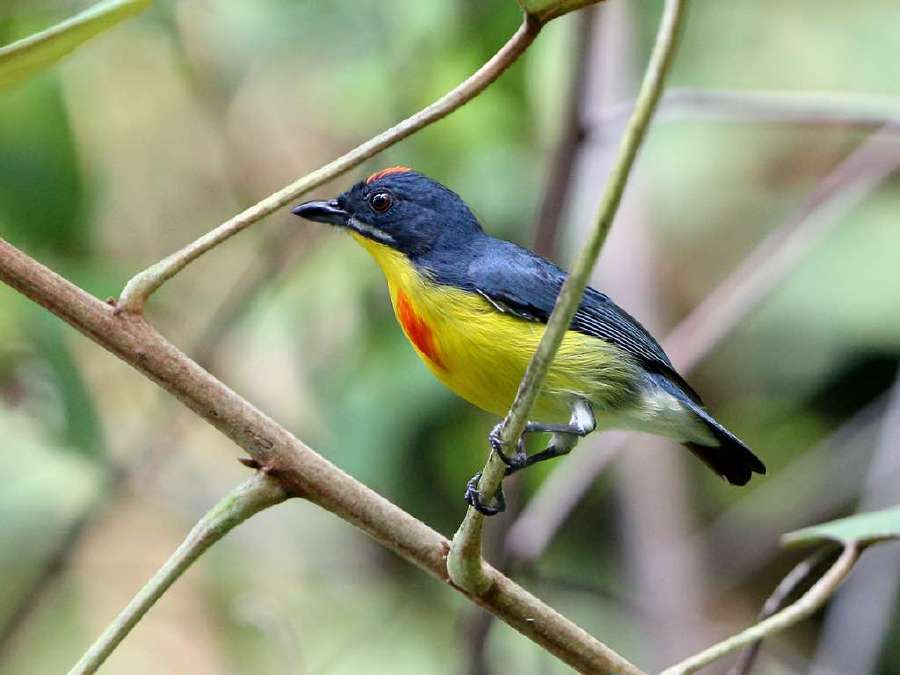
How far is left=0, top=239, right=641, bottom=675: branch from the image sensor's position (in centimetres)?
141

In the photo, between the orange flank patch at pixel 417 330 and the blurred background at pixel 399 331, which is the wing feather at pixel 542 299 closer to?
the orange flank patch at pixel 417 330

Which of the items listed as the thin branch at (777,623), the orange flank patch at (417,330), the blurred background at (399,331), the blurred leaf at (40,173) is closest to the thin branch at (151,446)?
the blurred background at (399,331)

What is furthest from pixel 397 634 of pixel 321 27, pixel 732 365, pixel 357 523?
pixel 357 523

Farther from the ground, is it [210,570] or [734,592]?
[734,592]

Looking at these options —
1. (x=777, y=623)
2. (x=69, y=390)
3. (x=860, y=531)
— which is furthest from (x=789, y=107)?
(x=69, y=390)

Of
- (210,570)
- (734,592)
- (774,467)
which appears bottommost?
(210,570)

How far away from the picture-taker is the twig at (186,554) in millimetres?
1401

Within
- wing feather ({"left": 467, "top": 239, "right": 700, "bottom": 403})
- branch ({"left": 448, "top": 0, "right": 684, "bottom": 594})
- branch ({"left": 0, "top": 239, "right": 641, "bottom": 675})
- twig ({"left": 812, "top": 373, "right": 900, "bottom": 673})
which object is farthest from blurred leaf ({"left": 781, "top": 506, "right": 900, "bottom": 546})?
twig ({"left": 812, "top": 373, "right": 900, "bottom": 673})

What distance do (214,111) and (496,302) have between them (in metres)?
2.26

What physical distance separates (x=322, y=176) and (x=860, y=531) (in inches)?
43.5

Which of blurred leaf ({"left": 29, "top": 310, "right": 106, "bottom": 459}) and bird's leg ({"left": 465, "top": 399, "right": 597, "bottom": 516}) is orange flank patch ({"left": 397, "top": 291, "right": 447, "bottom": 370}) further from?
blurred leaf ({"left": 29, "top": 310, "right": 106, "bottom": 459})

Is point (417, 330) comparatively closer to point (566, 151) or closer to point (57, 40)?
point (566, 151)

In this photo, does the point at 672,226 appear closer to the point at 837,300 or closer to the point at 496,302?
the point at 837,300

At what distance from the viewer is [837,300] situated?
15.2 ft
